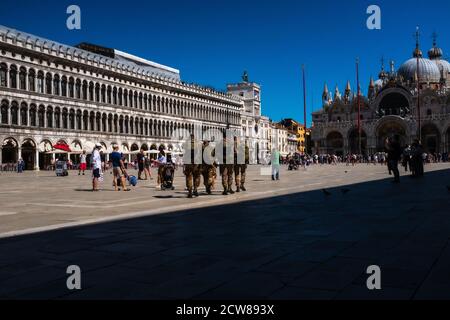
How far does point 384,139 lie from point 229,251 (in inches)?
3671

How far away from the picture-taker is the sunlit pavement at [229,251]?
12.9 feet

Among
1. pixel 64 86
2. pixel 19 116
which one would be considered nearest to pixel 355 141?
pixel 64 86

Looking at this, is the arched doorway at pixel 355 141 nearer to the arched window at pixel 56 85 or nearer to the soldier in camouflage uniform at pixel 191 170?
the arched window at pixel 56 85

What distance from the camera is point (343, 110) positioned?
103 m

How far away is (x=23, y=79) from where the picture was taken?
50.7 meters

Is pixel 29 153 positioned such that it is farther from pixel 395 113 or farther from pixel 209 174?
pixel 395 113

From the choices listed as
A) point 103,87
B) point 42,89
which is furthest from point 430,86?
point 42,89

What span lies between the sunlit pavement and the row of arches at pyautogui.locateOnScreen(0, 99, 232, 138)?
103 feet

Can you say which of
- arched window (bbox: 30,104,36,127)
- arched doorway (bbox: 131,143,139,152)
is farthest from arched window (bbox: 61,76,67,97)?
arched doorway (bbox: 131,143,139,152)

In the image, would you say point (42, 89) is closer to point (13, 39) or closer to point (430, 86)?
point (13, 39)

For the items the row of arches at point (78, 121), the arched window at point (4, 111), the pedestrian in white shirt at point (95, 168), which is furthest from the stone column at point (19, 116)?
the pedestrian in white shirt at point (95, 168)

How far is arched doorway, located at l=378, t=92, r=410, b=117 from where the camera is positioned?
310 ft
